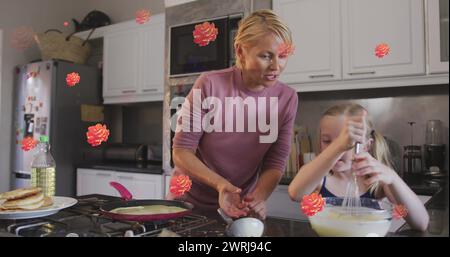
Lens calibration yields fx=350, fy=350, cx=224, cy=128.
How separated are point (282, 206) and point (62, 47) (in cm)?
125

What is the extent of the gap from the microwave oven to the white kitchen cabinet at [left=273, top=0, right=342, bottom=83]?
276 mm

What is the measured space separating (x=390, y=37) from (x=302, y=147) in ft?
2.18

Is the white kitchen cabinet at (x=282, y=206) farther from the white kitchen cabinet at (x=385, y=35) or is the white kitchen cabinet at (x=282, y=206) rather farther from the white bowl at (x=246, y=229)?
the white kitchen cabinet at (x=385, y=35)

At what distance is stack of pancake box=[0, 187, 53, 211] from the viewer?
0.57 meters

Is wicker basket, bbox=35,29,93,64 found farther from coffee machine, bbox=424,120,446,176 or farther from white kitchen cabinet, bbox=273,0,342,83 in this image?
coffee machine, bbox=424,120,446,176

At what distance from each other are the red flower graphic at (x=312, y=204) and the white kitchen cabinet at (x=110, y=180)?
584mm

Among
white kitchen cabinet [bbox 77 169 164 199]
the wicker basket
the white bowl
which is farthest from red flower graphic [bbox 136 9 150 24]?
the white bowl

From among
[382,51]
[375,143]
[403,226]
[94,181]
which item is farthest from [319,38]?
[94,181]

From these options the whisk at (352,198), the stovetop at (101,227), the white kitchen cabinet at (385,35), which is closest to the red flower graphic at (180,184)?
the stovetop at (101,227)

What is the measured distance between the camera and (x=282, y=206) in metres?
0.67
